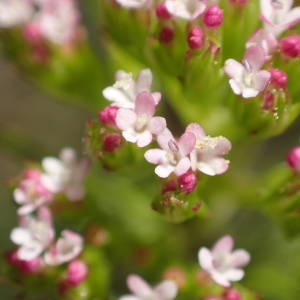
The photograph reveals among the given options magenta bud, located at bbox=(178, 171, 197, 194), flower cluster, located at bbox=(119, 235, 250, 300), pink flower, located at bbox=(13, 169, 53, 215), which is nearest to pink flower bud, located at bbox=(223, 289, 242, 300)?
flower cluster, located at bbox=(119, 235, 250, 300)

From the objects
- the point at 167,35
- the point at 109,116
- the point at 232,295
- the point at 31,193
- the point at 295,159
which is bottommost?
the point at 232,295

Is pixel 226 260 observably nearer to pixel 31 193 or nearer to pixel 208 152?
pixel 208 152

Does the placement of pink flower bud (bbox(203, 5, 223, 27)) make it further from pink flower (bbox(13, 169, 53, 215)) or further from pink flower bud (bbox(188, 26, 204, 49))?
pink flower (bbox(13, 169, 53, 215))

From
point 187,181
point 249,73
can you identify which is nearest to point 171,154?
point 187,181

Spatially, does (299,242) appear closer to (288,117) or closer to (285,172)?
(285,172)

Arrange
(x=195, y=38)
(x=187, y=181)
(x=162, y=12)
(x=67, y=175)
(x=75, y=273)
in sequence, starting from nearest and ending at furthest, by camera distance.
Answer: (x=187, y=181) < (x=195, y=38) < (x=162, y=12) < (x=75, y=273) < (x=67, y=175)

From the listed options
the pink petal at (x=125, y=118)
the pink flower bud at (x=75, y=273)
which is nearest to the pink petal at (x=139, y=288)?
the pink flower bud at (x=75, y=273)
